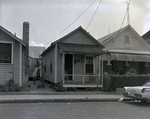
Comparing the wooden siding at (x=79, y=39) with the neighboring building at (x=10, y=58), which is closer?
the neighboring building at (x=10, y=58)

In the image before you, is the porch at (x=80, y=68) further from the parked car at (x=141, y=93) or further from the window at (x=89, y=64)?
the parked car at (x=141, y=93)

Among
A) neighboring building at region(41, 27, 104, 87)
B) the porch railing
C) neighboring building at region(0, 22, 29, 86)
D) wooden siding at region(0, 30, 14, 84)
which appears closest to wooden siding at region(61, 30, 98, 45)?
neighboring building at region(41, 27, 104, 87)

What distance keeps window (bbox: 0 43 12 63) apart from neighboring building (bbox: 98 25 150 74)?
9.07 metres

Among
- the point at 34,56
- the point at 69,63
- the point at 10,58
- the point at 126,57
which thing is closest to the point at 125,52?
the point at 126,57

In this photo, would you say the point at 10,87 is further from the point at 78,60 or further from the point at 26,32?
the point at 78,60

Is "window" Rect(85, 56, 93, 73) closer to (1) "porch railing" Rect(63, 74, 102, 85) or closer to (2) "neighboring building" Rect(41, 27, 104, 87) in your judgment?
(2) "neighboring building" Rect(41, 27, 104, 87)

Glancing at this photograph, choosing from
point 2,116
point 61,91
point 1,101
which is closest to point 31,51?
point 61,91

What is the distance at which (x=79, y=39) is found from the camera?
14.4 meters

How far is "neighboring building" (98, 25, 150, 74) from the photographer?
56.5 ft

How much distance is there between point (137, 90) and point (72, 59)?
20.5 feet

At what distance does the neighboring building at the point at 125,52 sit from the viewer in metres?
17.2

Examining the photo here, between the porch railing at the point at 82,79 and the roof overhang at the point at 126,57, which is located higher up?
the roof overhang at the point at 126,57

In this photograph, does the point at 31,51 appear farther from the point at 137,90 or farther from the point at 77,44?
the point at 137,90

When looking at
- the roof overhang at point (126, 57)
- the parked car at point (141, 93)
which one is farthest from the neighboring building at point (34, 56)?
the parked car at point (141, 93)
